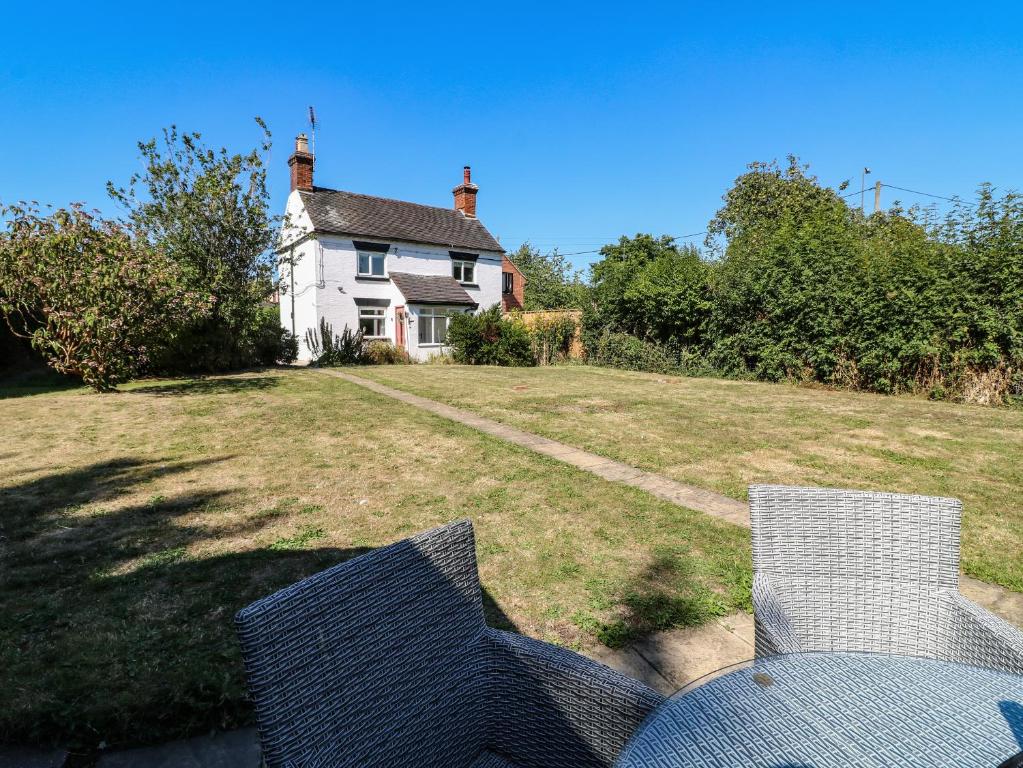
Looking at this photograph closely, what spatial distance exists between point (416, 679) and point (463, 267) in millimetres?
23986

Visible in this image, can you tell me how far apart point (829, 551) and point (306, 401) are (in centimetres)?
934

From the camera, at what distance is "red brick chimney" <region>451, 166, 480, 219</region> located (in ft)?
86.2

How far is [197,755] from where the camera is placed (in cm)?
186

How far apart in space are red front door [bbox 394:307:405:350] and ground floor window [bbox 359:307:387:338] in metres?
0.75

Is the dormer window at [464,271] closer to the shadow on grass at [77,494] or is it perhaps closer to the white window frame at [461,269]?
the white window frame at [461,269]

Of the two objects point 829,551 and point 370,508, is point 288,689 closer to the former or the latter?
point 829,551

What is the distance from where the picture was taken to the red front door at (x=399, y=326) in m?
21.3

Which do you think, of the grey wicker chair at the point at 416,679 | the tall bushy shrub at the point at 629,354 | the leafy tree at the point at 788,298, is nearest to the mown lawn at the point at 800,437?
the leafy tree at the point at 788,298

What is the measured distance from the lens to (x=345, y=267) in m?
20.8

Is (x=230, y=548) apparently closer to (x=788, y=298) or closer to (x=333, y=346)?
(x=788, y=298)

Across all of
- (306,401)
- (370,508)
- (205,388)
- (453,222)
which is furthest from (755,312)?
(453,222)

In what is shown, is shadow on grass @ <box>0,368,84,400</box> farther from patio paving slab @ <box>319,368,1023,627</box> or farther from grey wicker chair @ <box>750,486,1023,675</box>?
grey wicker chair @ <box>750,486,1023,675</box>

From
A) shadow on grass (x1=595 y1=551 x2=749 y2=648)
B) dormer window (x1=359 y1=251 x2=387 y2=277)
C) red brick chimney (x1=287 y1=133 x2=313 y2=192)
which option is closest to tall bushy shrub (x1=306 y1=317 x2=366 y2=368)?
dormer window (x1=359 y1=251 x2=387 y2=277)

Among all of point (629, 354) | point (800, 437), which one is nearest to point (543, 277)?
point (629, 354)
